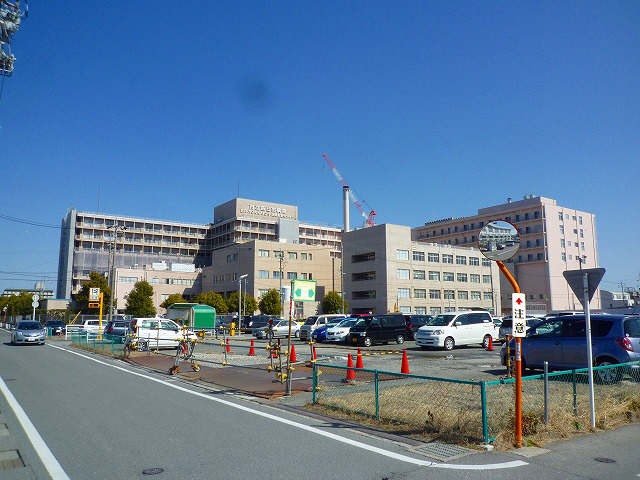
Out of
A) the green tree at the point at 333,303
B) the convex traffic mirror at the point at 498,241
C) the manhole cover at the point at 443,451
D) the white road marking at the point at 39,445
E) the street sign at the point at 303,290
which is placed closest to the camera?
the white road marking at the point at 39,445

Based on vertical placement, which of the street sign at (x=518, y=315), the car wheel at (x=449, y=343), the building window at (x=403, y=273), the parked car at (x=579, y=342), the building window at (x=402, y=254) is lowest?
the car wheel at (x=449, y=343)

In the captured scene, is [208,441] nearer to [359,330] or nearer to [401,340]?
[359,330]

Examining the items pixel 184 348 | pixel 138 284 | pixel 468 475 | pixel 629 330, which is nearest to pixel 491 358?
pixel 629 330

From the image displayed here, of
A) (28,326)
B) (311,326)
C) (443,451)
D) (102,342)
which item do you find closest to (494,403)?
(443,451)

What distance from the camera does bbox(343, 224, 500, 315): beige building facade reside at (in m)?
81.6

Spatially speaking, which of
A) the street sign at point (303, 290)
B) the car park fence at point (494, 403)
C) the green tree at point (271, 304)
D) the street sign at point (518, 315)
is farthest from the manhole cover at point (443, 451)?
the green tree at point (271, 304)

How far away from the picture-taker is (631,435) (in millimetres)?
7863

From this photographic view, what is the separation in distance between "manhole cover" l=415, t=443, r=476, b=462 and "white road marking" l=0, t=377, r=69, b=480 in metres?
4.70

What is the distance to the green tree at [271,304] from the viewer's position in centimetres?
7725

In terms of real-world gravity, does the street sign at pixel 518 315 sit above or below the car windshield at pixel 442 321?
above

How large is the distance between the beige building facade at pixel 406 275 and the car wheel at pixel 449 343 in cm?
5526

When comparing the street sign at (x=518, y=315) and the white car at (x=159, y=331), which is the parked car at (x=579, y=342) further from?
the white car at (x=159, y=331)

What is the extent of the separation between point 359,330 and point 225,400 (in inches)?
694

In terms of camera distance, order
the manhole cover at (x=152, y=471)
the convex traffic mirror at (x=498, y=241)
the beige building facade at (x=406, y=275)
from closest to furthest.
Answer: the manhole cover at (x=152, y=471), the convex traffic mirror at (x=498, y=241), the beige building facade at (x=406, y=275)
